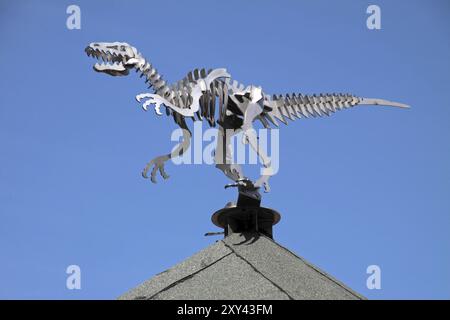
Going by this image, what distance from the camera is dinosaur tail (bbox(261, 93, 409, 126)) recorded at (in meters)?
23.8

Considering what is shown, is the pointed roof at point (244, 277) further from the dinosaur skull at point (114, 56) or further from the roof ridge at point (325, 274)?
the dinosaur skull at point (114, 56)

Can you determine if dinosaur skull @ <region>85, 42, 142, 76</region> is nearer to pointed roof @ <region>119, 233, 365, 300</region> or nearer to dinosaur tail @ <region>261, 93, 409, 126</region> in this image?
dinosaur tail @ <region>261, 93, 409, 126</region>

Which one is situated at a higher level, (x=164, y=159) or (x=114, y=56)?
(x=114, y=56)

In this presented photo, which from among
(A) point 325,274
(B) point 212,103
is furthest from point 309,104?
(A) point 325,274

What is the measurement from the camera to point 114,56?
24.0 metres

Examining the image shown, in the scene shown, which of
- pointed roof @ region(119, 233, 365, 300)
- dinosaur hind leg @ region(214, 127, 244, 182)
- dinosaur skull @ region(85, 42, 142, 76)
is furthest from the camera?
dinosaur skull @ region(85, 42, 142, 76)

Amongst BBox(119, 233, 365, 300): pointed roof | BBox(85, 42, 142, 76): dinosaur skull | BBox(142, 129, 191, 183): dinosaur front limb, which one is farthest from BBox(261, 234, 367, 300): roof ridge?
BBox(85, 42, 142, 76): dinosaur skull

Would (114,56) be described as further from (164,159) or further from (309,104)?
(309,104)

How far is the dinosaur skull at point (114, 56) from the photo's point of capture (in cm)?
2377

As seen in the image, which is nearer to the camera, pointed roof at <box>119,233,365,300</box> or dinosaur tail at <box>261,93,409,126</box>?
pointed roof at <box>119,233,365,300</box>

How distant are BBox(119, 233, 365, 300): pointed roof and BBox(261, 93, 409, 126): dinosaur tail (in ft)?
13.4

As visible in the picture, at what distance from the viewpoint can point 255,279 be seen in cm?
1853

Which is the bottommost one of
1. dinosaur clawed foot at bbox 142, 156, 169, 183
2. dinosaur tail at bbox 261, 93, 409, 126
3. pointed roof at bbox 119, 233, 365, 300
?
pointed roof at bbox 119, 233, 365, 300

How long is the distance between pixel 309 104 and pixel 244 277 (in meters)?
7.85
